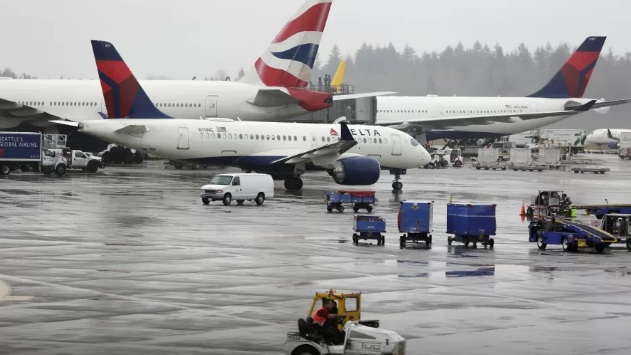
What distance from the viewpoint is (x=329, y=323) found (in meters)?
17.2

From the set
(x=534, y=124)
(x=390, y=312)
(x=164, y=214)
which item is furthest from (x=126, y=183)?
(x=534, y=124)

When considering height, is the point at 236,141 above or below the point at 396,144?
below

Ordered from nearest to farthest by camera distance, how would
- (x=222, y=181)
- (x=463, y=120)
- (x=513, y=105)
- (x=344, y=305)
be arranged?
(x=344, y=305), (x=222, y=181), (x=463, y=120), (x=513, y=105)

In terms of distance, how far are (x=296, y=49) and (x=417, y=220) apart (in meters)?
39.7

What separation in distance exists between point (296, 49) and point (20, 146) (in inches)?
757

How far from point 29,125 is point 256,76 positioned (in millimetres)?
15548

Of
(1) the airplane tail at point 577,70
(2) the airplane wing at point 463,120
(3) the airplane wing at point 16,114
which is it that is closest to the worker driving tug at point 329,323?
(3) the airplane wing at point 16,114

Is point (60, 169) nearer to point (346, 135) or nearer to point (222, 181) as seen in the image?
point (346, 135)

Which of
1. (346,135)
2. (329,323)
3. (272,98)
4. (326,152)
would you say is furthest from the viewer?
(272,98)

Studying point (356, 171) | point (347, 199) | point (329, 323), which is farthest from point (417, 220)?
point (356, 171)

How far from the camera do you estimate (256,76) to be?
245 feet

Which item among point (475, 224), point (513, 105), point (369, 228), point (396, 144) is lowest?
point (369, 228)

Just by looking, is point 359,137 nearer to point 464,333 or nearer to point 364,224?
point 364,224

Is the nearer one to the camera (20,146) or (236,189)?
(236,189)
